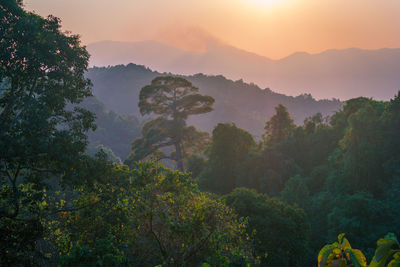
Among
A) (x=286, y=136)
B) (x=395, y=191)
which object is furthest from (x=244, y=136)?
(x=395, y=191)

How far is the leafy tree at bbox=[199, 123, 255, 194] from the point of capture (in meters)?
27.6

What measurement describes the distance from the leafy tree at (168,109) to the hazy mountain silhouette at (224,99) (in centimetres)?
10347

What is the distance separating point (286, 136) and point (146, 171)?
2988 centimetres

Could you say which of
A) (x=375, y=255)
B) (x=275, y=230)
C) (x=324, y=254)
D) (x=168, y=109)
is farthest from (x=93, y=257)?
(x=168, y=109)

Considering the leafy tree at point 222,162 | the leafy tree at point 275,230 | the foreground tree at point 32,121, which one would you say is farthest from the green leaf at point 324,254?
the leafy tree at point 222,162

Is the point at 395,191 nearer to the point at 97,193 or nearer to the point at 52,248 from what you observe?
the point at 97,193

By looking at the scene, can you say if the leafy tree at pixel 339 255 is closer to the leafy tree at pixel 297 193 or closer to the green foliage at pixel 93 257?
the green foliage at pixel 93 257

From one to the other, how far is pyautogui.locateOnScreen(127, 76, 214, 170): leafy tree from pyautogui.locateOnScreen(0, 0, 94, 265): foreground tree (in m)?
16.8

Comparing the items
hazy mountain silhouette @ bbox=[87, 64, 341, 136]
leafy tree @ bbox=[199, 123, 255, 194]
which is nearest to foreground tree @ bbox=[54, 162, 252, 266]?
leafy tree @ bbox=[199, 123, 255, 194]

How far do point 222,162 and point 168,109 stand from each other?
8.44 metres

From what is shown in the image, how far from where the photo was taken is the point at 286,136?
35406 mm

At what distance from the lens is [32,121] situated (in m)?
7.95

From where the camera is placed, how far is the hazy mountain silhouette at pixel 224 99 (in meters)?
136

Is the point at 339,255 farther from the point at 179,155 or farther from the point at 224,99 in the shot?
the point at 224,99
